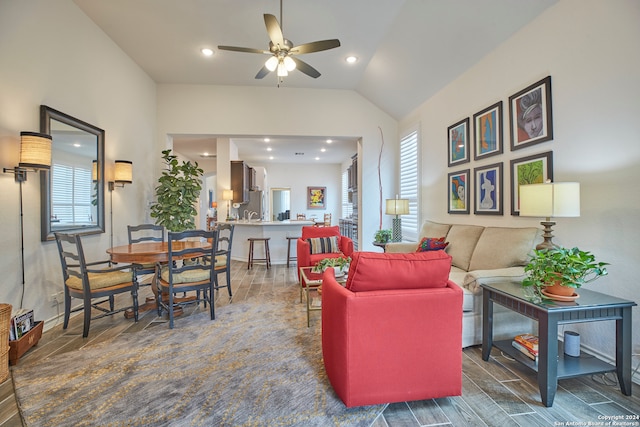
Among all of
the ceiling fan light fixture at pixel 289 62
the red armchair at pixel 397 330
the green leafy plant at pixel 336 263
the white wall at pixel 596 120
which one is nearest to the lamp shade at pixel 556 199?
the white wall at pixel 596 120

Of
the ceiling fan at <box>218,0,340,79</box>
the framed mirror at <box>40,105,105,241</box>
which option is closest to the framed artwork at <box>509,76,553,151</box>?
the ceiling fan at <box>218,0,340,79</box>

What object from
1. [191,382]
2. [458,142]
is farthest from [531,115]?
[191,382]

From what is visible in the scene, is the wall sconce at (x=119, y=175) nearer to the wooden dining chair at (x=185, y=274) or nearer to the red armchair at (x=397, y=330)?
the wooden dining chair at (x=185, y=274)

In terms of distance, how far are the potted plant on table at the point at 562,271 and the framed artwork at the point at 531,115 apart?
1.33 meters

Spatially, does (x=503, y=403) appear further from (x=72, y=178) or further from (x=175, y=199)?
(x=175, y=199)

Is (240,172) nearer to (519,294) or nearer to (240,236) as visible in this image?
(240,236)

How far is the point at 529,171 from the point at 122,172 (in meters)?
4.87

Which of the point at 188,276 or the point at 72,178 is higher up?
the point at 72,178

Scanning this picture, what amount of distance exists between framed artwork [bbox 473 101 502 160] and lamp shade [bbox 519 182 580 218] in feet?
4.13

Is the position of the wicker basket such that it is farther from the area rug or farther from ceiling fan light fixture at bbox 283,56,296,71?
ceiling fan light fixture at bbox 283,56,296,71

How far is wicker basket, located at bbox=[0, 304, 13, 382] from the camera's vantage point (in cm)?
195

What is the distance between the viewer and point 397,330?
160 centimetres

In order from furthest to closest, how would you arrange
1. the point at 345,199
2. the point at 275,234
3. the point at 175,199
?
the point at 345,199 → the point at 275,234 → the point at 175,199

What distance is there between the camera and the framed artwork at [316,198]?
436 inches
